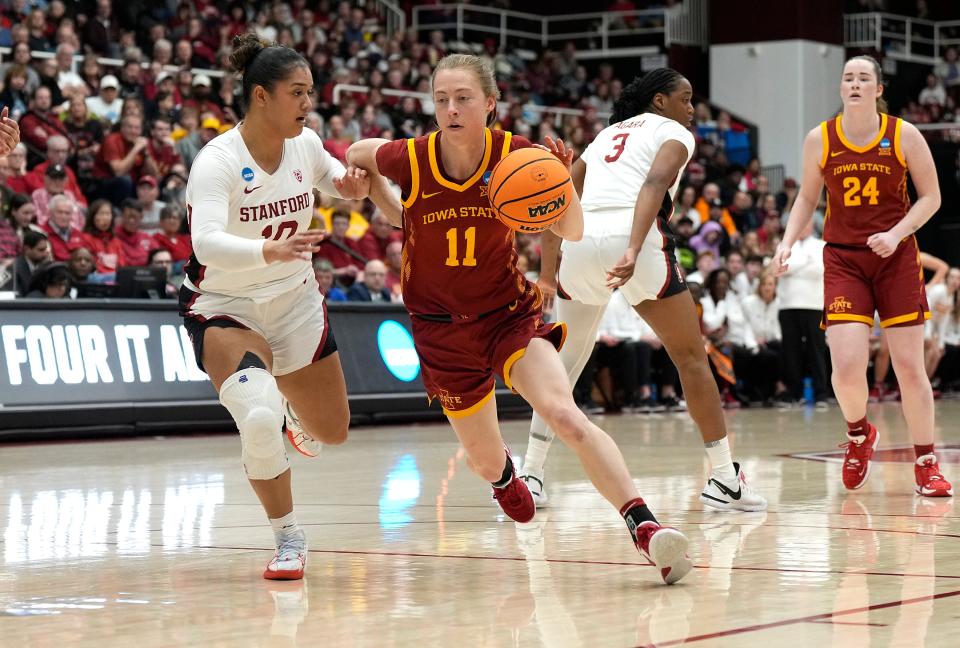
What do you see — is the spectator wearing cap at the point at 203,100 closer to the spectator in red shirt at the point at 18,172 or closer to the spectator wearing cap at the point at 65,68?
the spectator wearing cap at the point at 65,68

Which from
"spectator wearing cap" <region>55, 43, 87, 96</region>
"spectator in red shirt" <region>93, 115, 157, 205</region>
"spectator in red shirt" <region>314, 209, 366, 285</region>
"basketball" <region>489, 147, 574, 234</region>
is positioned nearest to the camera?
"basketball" <region>489, 147, 574, 234</region>

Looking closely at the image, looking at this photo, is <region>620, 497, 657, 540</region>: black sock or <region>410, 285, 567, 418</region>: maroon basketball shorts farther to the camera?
<region>410, 285, 567, 418</region>: maroon basketball shorts

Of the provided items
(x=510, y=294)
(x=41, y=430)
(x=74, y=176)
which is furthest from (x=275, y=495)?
(x=74, y=176)

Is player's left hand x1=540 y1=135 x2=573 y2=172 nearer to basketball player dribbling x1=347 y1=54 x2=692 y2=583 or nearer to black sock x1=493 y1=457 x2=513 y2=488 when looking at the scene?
basketball player dribbling x1=347 y1=54 x2=692 y2=583

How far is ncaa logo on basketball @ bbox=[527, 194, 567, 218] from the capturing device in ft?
16.1

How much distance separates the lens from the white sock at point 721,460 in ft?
21.8

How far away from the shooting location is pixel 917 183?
7145 millimetres

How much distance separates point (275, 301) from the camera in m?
5.42

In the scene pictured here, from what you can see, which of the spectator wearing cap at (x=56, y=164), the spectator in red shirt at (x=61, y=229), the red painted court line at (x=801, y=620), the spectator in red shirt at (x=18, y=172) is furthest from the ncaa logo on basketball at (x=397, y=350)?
the red painted court line at (x=801, y=620)

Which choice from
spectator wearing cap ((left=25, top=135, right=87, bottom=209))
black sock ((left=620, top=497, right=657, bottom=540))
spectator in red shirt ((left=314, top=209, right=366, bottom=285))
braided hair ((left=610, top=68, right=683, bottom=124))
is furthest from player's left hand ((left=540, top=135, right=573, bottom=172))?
spectator in red shirt ((left=314, top=209, right=366, bottom=285))

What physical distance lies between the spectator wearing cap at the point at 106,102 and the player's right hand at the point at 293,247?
11073 millimetres

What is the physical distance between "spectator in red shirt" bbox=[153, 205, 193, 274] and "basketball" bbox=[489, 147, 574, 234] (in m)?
8.69

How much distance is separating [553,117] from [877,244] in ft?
56.0

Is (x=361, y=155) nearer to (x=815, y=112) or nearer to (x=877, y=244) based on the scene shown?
(x=877, y=244)
